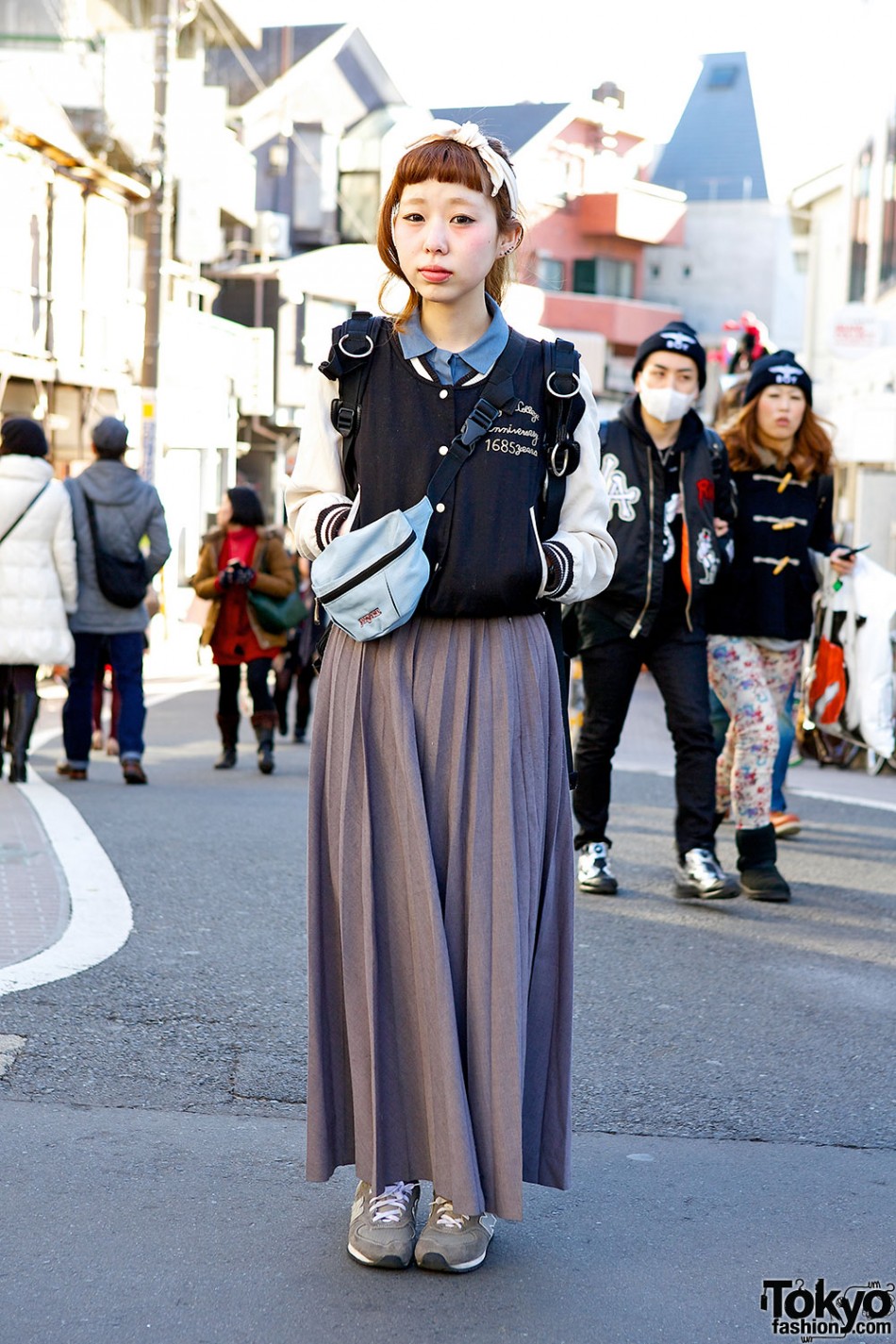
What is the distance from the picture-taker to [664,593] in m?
6.48

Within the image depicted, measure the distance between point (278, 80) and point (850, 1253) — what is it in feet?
140

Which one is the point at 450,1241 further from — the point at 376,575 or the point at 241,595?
the point at 241,595

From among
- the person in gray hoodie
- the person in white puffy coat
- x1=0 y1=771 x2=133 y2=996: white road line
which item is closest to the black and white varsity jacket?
x1=0 y1=771 x2=133 y2=996: white road line

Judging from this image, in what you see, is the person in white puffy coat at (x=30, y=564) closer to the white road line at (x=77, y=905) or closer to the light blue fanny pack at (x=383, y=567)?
the white road line at (x=77, y=905)

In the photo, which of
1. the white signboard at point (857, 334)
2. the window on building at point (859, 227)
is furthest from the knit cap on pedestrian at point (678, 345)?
the window on building at point (859, 227)

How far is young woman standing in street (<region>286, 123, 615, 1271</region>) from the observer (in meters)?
3.15

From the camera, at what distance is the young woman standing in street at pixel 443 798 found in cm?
315

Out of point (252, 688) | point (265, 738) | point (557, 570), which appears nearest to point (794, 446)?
point (557, 570)

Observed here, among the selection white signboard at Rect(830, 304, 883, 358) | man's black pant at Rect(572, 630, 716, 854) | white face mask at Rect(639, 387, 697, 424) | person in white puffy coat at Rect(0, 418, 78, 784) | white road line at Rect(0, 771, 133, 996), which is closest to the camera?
white road line at Rect(0, 771, 133, 996)

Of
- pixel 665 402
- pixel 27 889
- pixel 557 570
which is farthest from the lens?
pixel 27 889

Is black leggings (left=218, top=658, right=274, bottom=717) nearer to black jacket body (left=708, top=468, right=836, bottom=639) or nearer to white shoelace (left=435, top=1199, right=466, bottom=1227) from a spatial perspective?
black jacket body (left=708, top=468, right=836, bottom=639)

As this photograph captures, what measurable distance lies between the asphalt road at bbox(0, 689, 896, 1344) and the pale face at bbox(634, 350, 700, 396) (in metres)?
1.92

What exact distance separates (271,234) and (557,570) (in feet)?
128

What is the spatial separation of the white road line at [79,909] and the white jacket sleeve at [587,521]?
2433 mm
